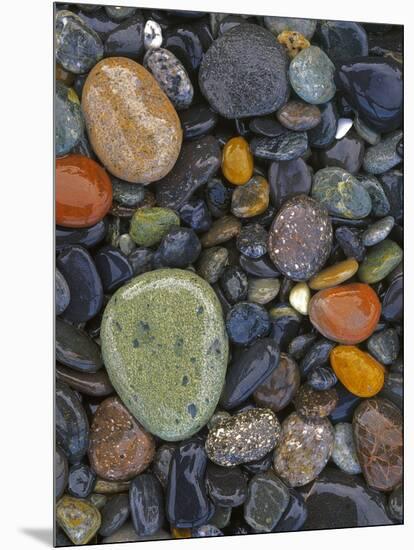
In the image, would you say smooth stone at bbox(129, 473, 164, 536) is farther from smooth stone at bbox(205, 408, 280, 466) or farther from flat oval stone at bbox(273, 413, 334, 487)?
flat oval stone at bbox(273, 413, 334, 487)

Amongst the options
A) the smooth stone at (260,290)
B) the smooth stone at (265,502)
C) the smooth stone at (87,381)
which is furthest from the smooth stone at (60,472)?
the smooth stone at (260,290)

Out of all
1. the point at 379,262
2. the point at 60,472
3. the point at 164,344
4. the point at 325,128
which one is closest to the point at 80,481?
the point at 60,472

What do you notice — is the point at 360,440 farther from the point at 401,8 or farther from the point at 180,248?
the point at 401,8

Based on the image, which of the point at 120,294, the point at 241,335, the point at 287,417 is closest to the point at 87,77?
the point at 120,294

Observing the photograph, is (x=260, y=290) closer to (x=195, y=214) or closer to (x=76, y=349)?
(x=195, y=214)

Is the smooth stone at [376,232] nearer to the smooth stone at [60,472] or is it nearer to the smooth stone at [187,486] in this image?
the smooth stone at [187,486]

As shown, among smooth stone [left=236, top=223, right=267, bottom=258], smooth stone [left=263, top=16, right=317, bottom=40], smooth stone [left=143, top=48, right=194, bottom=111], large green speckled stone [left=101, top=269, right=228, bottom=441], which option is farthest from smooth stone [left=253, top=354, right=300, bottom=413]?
smooth stone [left=263, top=16, right=317, bottom=40]
